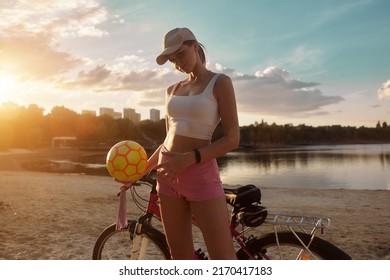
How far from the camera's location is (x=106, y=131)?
338ft

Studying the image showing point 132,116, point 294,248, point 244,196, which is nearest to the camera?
point 244,196

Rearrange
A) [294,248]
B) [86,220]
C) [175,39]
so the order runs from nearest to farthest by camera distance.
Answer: [175,39]
[294,248]
[86,220]

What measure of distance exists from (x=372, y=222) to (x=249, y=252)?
321 inches

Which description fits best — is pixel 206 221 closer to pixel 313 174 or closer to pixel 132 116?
pixel 313 174

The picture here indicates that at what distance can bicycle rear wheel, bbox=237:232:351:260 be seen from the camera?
2455 millimetres

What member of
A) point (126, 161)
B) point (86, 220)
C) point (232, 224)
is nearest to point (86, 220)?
point (86, 220)

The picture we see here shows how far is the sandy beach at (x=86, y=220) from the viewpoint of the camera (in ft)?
21.8

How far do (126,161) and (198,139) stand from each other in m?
0.58

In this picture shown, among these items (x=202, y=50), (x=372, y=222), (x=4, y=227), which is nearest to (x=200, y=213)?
Result: (x=202, y=50)

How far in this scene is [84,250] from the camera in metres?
6.53

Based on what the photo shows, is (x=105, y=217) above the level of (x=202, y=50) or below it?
below

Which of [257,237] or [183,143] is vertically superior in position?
[183,143]

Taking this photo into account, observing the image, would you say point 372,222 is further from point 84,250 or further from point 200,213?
point 200,213

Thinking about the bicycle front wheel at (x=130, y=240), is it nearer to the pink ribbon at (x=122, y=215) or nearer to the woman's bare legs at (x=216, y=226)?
the pink ribbon at (x=122, y=215)
